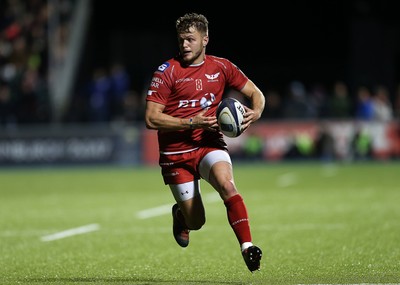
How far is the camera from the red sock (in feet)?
25.5

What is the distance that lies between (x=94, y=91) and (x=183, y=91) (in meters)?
19.4

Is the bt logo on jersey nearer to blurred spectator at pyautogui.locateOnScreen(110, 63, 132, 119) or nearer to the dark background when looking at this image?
blurred spectator at pyautogui.locateOnScreen(110, 63, 132, 119)

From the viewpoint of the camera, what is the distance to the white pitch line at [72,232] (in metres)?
11.7

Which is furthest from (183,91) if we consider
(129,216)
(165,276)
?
(129,216)

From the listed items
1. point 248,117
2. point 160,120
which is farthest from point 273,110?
point 160,120

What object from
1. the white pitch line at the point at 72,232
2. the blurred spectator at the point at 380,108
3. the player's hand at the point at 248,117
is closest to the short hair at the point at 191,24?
the player's hand at the point at 248,117

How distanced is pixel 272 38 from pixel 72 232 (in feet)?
82.2

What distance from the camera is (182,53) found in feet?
27.1

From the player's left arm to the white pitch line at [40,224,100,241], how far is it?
13.2 ft

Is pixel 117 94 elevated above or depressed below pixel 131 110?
above

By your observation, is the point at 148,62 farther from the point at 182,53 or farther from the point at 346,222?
the point at 182,53

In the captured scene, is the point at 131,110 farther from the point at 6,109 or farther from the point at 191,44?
the point at 191,44

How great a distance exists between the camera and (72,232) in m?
12.2

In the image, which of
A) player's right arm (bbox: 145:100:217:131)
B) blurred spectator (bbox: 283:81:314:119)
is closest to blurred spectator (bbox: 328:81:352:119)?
blurred spectator (bbox: 283:81:314:119)
